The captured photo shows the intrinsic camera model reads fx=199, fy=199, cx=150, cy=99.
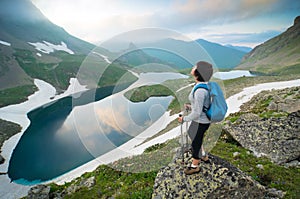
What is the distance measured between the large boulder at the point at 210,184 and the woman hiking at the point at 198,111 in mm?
285

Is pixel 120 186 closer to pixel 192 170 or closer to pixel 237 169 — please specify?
pixel 192 170

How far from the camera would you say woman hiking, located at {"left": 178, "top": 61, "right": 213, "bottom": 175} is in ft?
16.6

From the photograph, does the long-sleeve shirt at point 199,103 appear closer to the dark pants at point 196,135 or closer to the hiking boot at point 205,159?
the dark pants at point 196,135

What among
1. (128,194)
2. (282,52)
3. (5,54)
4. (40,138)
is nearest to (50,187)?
(128,194)

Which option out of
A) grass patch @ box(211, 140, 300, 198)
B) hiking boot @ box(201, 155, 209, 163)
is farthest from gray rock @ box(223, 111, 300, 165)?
hiking boot @ box(201, 155, 209, 163)

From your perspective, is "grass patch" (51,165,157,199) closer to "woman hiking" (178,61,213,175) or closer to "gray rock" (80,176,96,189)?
"gray rock" (80,176,96,189)

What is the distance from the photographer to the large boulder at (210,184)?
213 inches

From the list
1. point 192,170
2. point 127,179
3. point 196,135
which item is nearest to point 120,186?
point 127,179

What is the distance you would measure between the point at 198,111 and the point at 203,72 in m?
1.02

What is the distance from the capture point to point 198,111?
509cm

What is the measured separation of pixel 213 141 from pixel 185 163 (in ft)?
18.3

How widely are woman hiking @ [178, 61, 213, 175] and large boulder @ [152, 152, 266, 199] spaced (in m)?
0.28

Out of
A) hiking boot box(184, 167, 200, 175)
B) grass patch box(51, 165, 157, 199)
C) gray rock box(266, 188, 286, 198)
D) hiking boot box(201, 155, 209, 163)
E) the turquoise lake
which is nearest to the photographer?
hiking boot box(184, 167, 200, 175)

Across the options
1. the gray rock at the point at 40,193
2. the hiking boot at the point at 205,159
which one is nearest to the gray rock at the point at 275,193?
the hiking boot at the point at 205,159
